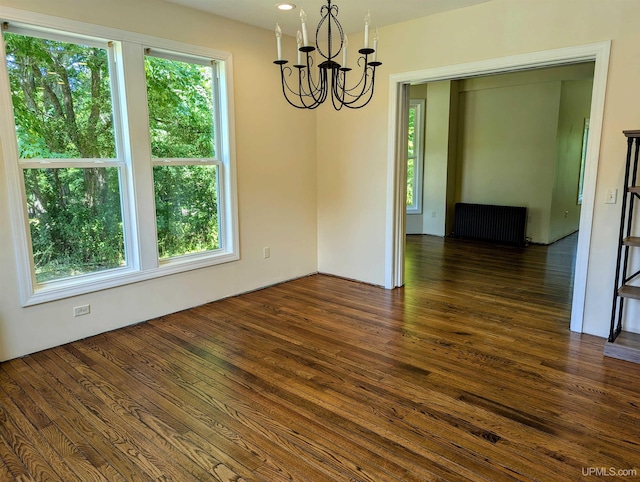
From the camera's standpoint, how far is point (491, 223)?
23.9 ft

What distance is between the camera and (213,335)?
136 inches

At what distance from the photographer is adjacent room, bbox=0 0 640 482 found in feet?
7.07

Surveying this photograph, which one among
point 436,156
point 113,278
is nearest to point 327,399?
point 113,278

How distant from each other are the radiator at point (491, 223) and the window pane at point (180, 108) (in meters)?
5.01

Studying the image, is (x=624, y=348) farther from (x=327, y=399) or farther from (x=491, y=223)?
(x=491, y=223)

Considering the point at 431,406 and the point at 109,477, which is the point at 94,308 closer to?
the point at 109,477

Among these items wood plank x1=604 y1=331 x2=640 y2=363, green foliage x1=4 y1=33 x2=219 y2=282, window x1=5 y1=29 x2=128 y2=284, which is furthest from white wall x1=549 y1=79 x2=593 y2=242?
window x1=5 y1=29 x2=128 y2=284

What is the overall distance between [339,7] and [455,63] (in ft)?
3.73

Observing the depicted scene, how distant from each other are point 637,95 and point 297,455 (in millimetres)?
3237

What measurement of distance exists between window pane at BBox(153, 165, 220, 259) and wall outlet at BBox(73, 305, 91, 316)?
0.74 m

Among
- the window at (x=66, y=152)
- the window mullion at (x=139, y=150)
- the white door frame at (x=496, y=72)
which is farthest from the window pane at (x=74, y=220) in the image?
the white door frame at (x=496, y=72)

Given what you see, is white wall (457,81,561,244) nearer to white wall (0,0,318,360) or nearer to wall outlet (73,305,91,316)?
white wall (0,0,318,360)

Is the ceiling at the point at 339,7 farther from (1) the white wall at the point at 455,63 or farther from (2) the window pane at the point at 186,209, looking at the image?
(2) the window pane at the point at 186,209

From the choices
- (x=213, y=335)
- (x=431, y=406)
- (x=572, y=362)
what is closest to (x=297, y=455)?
(x=431, y=406)
